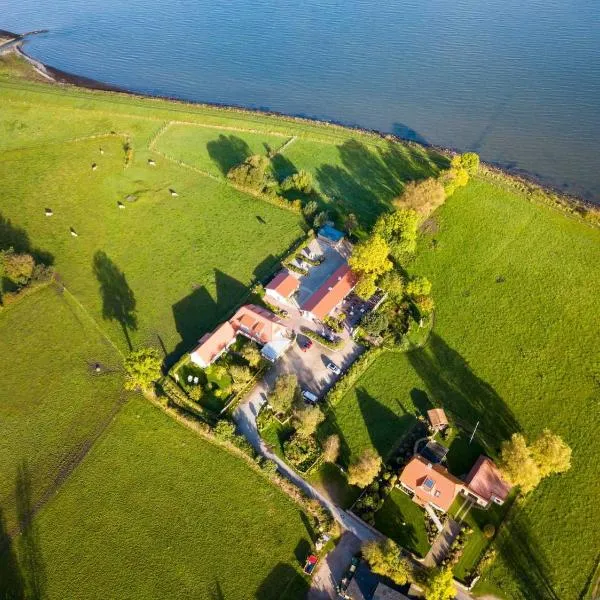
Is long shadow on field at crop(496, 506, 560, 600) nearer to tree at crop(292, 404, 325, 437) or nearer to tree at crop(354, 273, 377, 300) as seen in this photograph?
tree at crop(292, 404, 325, 437)

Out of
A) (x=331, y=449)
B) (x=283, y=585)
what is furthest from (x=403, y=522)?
(x=283, y=585)

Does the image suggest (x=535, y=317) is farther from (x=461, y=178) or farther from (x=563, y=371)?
(x=461, y=178)

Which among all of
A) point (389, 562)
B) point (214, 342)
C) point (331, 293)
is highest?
A: point (331, 293)

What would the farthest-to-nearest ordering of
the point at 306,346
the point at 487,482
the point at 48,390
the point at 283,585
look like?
the point at 306,346 → the point at 48,390 → the point at 487,482 → the point at 283,585

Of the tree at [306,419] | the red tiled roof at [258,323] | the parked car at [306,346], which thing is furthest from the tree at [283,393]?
the red tiled roof at [258,323]

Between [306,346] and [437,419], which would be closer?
[437,419]

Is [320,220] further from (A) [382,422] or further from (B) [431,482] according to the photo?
(B) [431,482]

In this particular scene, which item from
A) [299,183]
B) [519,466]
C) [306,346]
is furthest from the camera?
[299,183]
